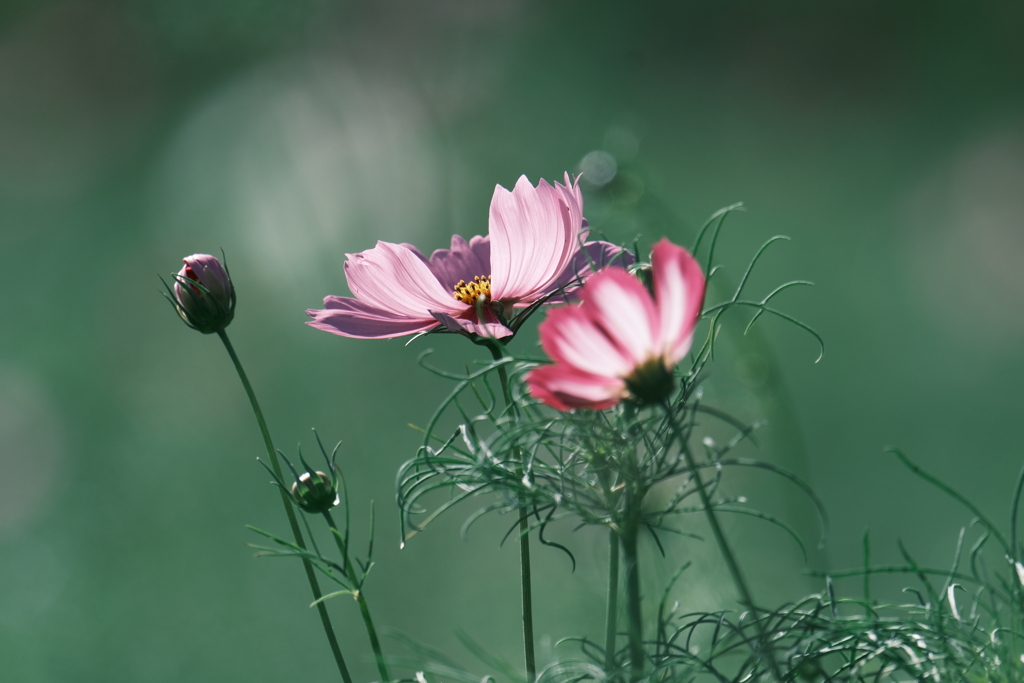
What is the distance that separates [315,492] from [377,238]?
1.10 m

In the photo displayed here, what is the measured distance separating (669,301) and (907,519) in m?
1.14

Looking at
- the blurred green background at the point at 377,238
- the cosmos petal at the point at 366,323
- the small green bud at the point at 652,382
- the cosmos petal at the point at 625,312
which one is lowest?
the small green bud at the point at 652,382

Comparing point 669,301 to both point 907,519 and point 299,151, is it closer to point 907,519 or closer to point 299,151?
point 907,519

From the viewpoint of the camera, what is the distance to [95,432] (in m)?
1.29

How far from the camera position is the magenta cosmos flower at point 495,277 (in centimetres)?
21

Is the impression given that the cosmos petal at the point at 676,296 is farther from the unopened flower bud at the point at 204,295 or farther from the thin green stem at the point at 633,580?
the unopened flower bud at the point at 204,295

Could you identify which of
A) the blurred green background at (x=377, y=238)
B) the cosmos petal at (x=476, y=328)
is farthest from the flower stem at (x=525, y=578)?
the blurred green background at (x=377, y=238)

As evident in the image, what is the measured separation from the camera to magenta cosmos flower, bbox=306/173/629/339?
215 millimetres

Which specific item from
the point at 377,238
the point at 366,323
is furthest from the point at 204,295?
the point at 377,238

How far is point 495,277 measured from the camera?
0.23 meters

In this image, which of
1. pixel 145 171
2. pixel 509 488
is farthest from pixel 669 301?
pixel 145 171

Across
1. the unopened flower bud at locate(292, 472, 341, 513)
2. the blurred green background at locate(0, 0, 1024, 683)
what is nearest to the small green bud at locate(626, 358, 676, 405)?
the unopened flower bud at locate(292, 472, 341, 513)

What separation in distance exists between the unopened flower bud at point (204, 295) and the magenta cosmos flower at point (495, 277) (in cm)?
4

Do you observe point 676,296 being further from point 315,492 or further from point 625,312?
point 315,492
